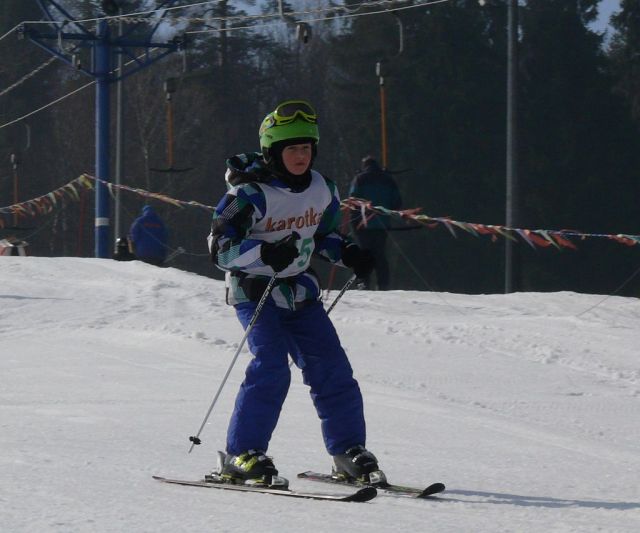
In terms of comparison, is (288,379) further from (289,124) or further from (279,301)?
(289,124)

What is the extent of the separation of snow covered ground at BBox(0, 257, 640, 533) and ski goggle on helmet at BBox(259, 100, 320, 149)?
1.25m

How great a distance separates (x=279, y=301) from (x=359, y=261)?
37 cm

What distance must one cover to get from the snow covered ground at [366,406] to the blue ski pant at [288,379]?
0.24 m

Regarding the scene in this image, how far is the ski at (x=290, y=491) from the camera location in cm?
405

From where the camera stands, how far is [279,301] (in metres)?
4.60

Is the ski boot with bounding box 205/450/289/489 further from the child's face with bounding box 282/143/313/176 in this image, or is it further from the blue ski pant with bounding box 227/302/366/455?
the child's face with bounding box 282/143/313/176

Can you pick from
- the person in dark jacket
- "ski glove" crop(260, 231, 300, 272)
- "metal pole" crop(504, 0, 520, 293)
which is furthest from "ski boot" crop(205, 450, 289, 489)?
"metal pole" crop(504, 0, 520, 293)

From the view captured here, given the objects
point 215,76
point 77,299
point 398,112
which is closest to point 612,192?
point 398,112

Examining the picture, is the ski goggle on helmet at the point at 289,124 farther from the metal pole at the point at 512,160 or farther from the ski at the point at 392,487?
the metal pole at the point at 512,160

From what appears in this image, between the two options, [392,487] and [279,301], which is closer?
[392,487]

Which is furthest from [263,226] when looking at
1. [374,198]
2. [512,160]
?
[512,160]

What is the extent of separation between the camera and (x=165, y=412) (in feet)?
20.4

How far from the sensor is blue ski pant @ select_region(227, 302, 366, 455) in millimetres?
4539

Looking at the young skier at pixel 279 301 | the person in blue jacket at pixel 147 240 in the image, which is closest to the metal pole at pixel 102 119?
the person in blue jacket at pixel 147 240
